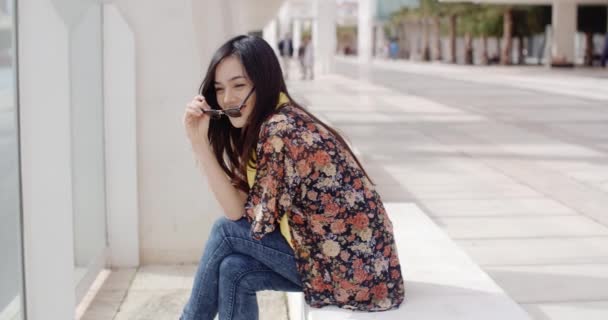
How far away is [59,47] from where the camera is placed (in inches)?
145

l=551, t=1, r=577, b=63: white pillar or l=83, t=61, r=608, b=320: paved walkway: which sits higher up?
l=551, t=1, r=577, b=63: white pillar

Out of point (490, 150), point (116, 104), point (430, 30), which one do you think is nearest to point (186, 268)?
point (116, 104)

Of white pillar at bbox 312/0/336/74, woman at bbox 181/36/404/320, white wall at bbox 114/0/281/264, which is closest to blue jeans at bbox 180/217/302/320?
woman at bbox 181/36/404/320

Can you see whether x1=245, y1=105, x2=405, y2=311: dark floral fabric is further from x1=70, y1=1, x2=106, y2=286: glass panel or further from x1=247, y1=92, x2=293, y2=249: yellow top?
x1=70, y1=1, x2=106, y2=286: glass panel

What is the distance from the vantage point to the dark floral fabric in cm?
284

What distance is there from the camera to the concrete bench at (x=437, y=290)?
298 cm

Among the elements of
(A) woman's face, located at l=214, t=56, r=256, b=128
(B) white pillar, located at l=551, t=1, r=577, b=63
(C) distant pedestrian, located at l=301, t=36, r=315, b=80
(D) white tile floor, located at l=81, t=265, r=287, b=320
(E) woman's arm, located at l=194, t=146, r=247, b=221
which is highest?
(B) white pillar, located at l=551, t=1, r=577, b=63

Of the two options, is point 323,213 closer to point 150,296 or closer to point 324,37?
point 150,296

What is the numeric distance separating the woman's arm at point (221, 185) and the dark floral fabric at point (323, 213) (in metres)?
0.07

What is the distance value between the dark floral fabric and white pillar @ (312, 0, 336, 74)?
107 ft

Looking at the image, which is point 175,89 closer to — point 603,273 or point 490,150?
point 603,273

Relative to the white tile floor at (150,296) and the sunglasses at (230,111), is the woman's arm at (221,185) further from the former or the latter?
the white tile floor at (150,296)

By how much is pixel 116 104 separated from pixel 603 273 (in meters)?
3.18

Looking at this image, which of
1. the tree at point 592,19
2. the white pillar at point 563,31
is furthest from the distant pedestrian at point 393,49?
the white pillar at point 563,31
